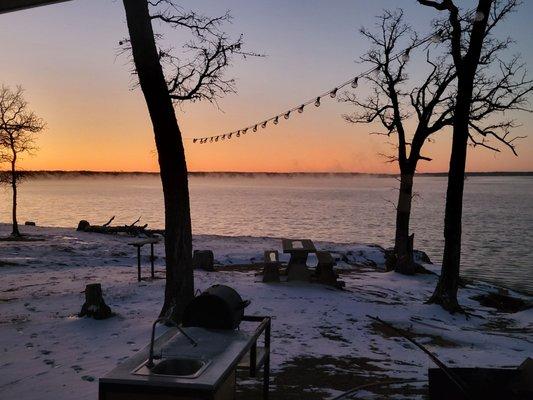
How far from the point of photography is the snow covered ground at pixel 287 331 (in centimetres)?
764

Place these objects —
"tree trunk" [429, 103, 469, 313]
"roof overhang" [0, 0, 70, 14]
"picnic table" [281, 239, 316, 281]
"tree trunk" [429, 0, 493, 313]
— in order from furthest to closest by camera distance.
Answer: "picnic table" [281, 239, 316, 281], "tree trunk" [429, 103, 469, 313], "tree trunk" [429, 0, 493, 313], "roof overhang" [0, 0, 70, 14]

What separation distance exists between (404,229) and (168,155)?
1378cm

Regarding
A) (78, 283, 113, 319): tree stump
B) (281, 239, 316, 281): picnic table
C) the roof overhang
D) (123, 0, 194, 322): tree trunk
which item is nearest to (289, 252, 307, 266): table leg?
(281, 239, 316, 281): picnic table

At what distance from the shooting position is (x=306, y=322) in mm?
10969

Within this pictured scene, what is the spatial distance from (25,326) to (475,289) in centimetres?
1614

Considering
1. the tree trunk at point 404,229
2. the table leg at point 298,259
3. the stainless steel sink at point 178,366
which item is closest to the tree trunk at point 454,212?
the table leg at point 298,259

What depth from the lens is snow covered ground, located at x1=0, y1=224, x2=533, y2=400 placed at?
7.64 meters

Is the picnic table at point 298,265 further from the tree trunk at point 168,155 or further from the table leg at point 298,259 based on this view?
the tree trunk at point 168,155

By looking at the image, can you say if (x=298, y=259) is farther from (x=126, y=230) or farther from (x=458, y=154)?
(x=126, y=230)

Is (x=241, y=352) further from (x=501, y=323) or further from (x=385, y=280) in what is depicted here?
(x=385, y=280)

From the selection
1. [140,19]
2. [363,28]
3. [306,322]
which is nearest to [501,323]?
[306,322]

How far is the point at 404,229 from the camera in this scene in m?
20.9

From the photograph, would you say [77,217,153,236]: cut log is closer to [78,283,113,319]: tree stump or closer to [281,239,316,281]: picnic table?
[281,239,316,281]: picnic table

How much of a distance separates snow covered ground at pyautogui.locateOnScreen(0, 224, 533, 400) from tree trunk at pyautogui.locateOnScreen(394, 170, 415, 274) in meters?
1.37
